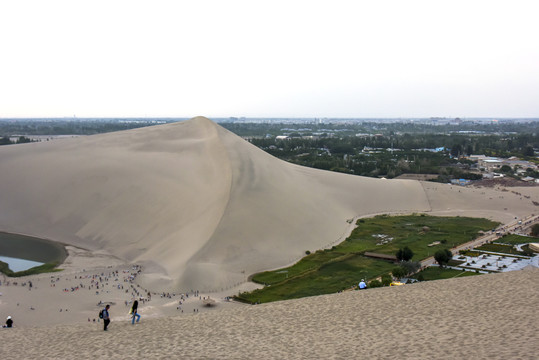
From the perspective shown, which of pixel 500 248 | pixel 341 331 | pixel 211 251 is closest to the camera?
pixel 341 331

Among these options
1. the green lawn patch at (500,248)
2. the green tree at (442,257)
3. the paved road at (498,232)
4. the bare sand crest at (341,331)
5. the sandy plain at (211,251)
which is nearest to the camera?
the bare sand crest at (341,331)

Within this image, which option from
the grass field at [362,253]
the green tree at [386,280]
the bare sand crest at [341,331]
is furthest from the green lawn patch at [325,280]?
the bare sand crest at [341,331]

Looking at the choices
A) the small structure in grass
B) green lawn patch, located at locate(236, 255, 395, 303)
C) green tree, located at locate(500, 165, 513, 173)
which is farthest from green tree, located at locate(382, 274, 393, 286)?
green tree, located at locate(500, 165, 513, 173)

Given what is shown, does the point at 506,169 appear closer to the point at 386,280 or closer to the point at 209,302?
the point at 386,280

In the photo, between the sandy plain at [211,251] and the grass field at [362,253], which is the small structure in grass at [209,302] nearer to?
the sandy plain at [211,251]

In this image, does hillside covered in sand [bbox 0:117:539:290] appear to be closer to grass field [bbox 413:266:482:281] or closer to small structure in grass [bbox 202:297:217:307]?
small structure in grass [bbox 202:297:217:307]

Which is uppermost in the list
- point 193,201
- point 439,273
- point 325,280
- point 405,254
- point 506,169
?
point 193,201

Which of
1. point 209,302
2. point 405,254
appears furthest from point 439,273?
point 209,302
